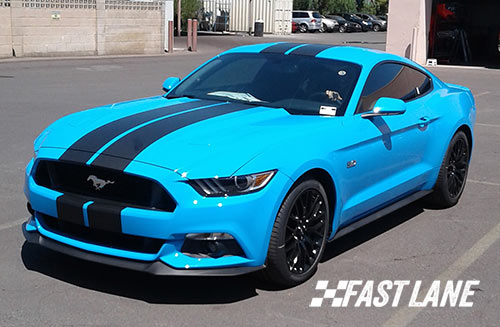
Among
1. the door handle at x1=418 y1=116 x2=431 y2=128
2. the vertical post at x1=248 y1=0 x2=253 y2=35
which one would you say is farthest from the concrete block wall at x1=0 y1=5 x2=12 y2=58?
the vertical post at x1=248 y1=0 x2=253 y2=35

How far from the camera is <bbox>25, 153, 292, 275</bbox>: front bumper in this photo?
4.19 m

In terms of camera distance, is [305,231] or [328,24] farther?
[328,24]

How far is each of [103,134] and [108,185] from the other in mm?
464

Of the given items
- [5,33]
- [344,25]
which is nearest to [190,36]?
[5,33]

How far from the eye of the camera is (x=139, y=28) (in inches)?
1126

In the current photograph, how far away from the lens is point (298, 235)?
189 inches

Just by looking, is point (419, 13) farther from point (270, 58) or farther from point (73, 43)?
point (270, 58)

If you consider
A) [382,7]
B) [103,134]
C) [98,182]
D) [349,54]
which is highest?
[382,7]

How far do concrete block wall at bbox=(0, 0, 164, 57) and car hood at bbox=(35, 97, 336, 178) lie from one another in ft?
65.0

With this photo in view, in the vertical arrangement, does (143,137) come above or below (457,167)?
above

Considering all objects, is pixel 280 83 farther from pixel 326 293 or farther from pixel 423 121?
pixel 326 293

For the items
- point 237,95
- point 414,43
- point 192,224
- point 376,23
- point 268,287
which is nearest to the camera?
point 192,224

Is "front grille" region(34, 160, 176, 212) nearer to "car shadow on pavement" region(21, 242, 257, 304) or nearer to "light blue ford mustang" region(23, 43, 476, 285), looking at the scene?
"light blue ford mustang" region(23, 43, 476, 285)

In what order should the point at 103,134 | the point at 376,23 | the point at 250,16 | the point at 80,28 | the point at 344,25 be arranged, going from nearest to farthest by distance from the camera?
1. the point at 103,134
2. the point at 80,28
3. the point at 250,16
4. the point at 344,25
5. the point at 376,23
